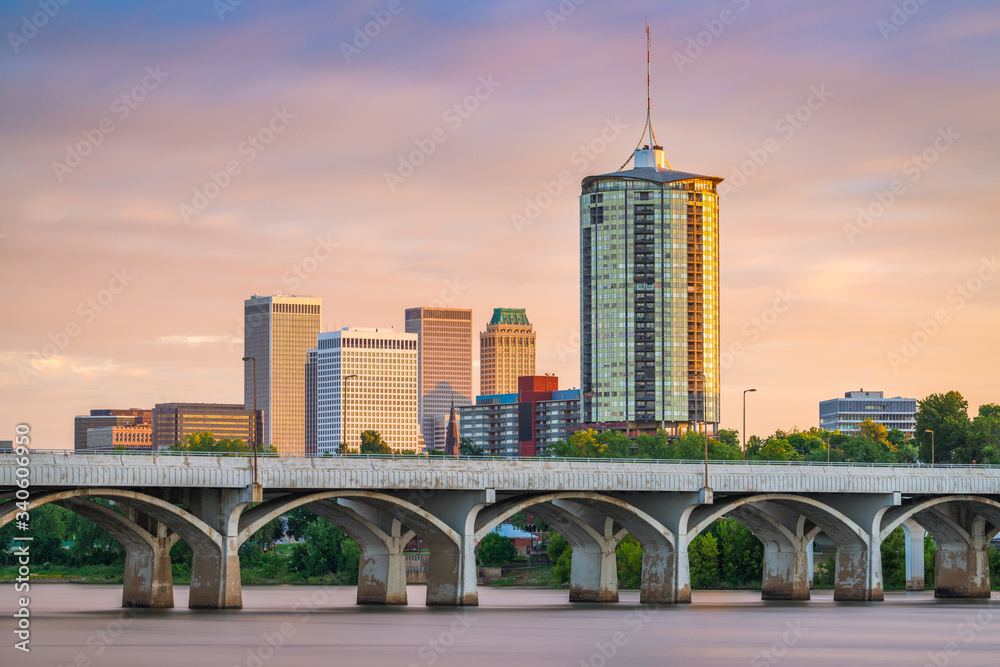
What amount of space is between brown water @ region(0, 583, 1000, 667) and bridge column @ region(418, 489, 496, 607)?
169 centimetres

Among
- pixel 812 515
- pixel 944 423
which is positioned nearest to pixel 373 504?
pixel 812 515

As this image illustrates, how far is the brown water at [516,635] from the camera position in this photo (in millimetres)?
56875

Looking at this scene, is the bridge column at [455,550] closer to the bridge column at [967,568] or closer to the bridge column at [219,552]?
the bridge column at [219,552]

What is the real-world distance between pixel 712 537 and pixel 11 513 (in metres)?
67.7

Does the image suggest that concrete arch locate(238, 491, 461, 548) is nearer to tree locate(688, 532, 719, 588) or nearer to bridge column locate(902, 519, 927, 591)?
tree locate(688, 532, 719, 588)

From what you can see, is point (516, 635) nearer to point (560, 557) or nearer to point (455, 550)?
point (455, 550)

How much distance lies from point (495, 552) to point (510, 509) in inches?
2660

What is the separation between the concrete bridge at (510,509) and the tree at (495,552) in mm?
52337

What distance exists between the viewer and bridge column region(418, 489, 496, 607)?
8569cm

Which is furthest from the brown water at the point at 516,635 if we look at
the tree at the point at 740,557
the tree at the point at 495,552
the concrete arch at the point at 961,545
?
the tree at the point at 495,552

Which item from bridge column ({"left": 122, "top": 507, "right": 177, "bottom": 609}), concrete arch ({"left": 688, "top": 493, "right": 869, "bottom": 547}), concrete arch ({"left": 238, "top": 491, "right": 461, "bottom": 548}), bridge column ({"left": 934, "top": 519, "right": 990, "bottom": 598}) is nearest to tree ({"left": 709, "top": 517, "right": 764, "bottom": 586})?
bridge column ({"left": 934, "top": 519, "right": 990, "bottom": 598})

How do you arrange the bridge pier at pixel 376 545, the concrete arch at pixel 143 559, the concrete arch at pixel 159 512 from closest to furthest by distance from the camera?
the concrete arch at pixel 159 512 → the concrete arch at pixel 143 559 → the bridge pier at pixel 376 545

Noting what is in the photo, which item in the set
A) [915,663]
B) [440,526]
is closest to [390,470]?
[440,526]

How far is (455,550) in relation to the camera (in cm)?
8600
